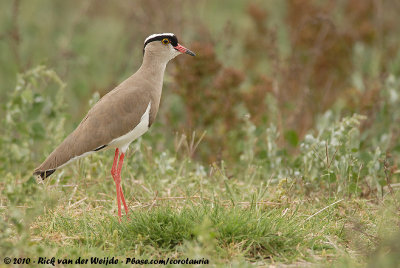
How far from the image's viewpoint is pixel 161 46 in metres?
5.51

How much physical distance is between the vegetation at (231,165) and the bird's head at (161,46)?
31.6 inches

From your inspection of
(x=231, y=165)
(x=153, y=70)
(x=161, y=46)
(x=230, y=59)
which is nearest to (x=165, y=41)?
(x=161, y=46)

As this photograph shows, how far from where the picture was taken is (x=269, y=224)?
4254 millimetres

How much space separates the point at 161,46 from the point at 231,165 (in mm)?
1788

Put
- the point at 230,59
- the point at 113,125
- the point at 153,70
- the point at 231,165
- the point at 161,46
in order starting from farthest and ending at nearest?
the point at 230,59
the point at 231,165
the point at 161,46
the point at 153,70
the point at 113,125

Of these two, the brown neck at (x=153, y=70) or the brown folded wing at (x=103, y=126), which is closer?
the brown folded wing at (x=103, y=126)

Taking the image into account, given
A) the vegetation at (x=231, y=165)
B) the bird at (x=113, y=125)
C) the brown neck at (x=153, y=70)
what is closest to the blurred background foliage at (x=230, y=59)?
the vegetation at (x=231, y=165)

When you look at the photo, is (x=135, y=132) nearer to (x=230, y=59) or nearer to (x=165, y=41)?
(x=165, y=41)

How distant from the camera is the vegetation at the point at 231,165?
416 cm

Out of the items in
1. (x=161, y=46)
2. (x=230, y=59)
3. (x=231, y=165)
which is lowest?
(x=231, y=165)

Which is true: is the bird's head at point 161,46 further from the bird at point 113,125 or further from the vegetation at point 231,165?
the vegetation at point 231,165

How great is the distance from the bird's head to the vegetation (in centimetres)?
80

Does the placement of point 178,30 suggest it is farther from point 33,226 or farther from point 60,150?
point 33,226

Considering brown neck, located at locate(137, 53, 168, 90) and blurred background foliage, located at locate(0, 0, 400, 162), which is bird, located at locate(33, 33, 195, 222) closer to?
brown neck, located at locate(137, 53, 168, 90)
